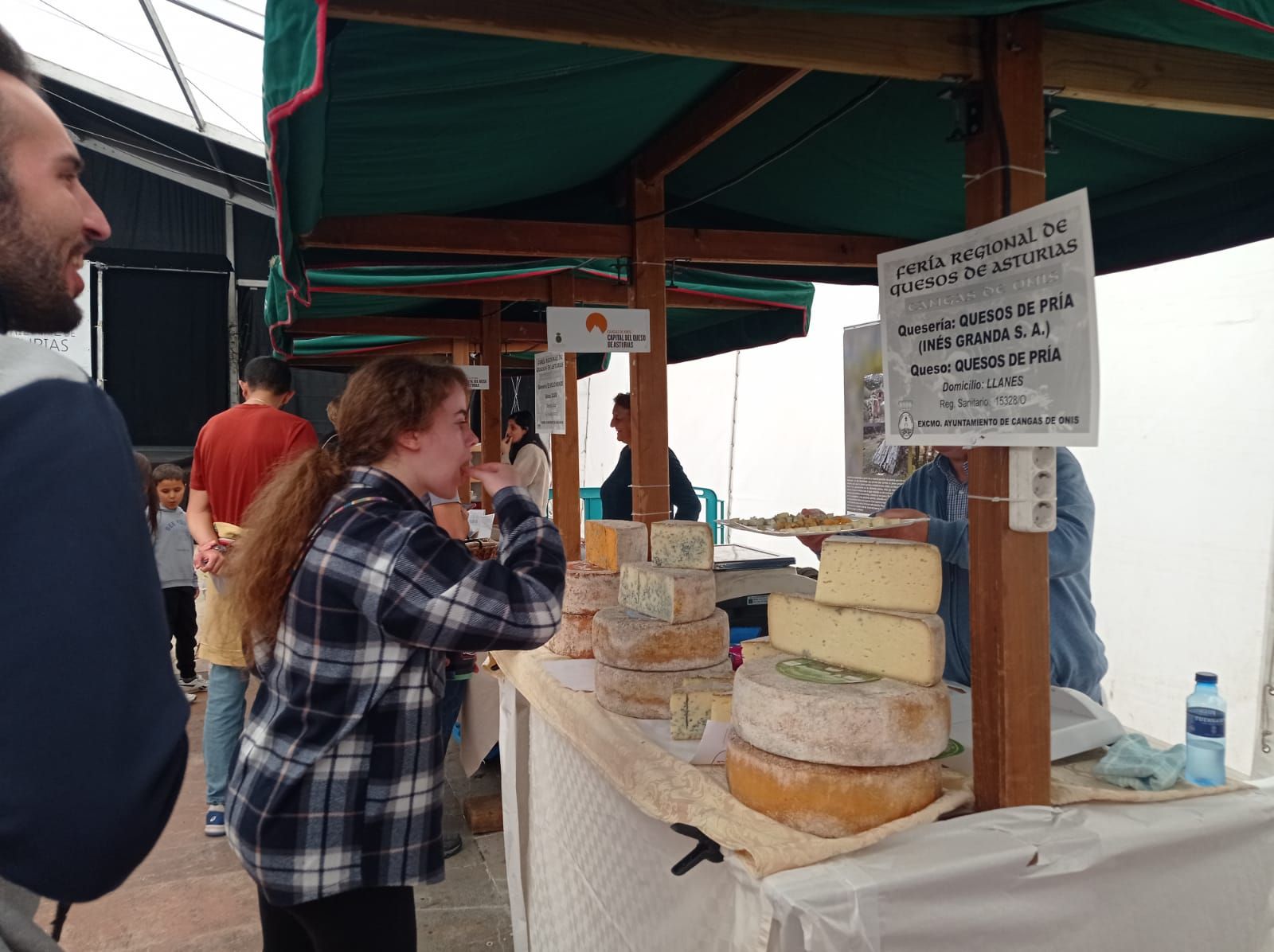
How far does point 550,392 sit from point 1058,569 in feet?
9.35

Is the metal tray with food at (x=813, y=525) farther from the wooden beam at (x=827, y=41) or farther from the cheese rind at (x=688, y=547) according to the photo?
the wooden beam at (x=827, y=41)

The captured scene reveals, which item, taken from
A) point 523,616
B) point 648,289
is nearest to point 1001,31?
point 523,616

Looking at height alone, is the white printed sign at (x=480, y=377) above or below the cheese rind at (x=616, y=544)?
above

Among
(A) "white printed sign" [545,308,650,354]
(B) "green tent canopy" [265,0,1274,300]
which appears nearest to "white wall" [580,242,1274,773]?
(B) "green tent canopy" [265,0,1274,300]

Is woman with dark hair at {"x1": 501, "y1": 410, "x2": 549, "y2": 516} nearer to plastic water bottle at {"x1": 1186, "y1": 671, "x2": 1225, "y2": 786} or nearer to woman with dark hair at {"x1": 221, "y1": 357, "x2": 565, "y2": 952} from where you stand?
woman with dark hair at {"x1": 221, "y1": 357, "x2": 565, "y2": 952}

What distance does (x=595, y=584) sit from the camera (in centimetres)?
258

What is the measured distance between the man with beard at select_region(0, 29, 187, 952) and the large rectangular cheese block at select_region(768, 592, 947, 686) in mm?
1201

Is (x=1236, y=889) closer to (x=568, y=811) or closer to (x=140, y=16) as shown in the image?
(x=568, y=811)

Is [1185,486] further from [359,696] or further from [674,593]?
[359,696]

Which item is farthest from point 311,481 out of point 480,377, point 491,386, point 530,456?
point 530,456

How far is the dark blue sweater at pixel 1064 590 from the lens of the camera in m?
2.11

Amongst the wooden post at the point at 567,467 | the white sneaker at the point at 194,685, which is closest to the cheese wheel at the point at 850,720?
the wooden post at the point at 567,467

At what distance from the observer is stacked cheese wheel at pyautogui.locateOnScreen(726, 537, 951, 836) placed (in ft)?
4.73

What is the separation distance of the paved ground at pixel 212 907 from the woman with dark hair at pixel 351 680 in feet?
5.24
